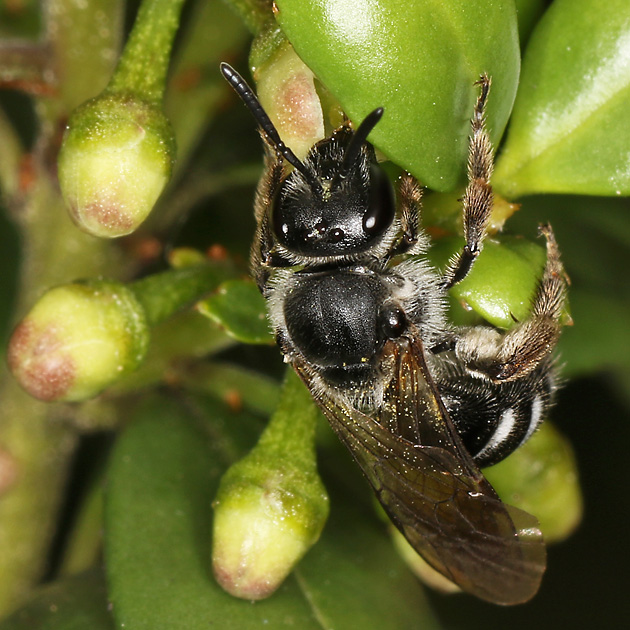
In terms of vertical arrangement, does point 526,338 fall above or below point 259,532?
above

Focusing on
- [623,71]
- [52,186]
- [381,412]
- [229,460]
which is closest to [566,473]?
[381,412]

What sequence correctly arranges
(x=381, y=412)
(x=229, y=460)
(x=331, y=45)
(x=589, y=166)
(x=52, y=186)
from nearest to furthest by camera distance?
1. (x=331, y=45)
2. (x=589, y=166)
3. (x=381, y=412)
4. (x=229, y=460)
5. (x=52, y=186)

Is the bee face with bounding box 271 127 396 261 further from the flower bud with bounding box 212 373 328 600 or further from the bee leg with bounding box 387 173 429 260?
the flower bud with bounding box 212 373 328 600

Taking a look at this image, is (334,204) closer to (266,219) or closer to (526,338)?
(266,219)

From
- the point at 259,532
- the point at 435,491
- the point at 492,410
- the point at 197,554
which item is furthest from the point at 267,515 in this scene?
the point at 492,410

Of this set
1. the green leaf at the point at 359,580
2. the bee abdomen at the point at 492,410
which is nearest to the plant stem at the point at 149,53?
the bee abdomen at the point at 492,410

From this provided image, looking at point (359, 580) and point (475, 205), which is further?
point (359, 580)

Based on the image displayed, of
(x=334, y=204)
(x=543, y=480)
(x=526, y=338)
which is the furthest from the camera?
(x=543, y=480)

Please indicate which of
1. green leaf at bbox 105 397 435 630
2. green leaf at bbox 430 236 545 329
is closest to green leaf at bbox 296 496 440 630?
green leaf at bbox 105 397 435 630

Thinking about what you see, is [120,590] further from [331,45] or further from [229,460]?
[331,45]
